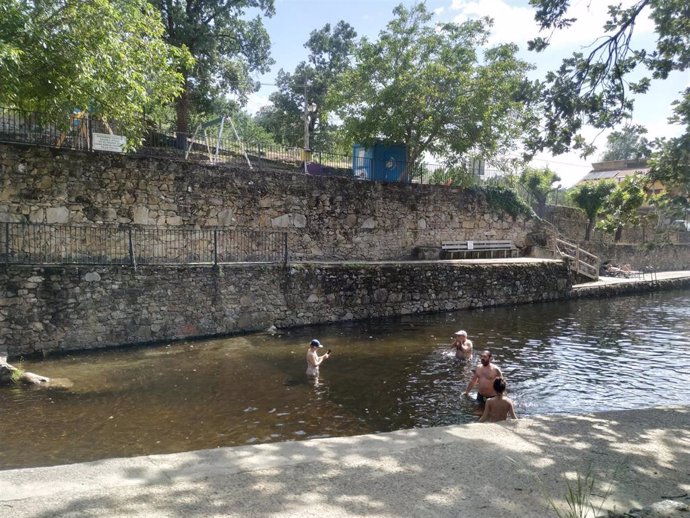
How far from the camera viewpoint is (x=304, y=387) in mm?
8992

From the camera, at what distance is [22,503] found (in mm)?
3473

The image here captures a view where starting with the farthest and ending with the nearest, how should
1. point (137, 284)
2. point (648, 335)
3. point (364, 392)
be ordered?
point (648, 335) → point (137, 284) → point (364, 392)

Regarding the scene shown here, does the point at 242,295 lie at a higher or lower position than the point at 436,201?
lower

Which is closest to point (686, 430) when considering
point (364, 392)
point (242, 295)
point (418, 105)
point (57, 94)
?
point (364, 392)

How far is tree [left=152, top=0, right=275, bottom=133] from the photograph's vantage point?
64.6ft

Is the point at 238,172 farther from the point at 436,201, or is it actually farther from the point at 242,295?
the point at 436,201

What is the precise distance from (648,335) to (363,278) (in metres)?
8.56

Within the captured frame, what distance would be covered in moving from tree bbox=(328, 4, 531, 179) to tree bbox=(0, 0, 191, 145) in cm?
944

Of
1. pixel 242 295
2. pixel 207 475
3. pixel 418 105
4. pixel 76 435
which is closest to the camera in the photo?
pixel 207 475

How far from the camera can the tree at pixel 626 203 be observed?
30.0 feet

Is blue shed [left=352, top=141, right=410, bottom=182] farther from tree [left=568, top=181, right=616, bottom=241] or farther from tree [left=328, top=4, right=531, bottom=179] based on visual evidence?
tree [left=568, top=181, right=616, bottom=241]

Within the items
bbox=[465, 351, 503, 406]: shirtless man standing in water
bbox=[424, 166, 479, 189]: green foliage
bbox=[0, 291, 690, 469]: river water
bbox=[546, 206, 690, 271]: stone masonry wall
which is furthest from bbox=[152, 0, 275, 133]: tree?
bbox=[546, 206, 690, 271]: stone masonry wall

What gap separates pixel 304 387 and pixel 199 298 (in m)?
4.69

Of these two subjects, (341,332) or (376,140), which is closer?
(341,332)
